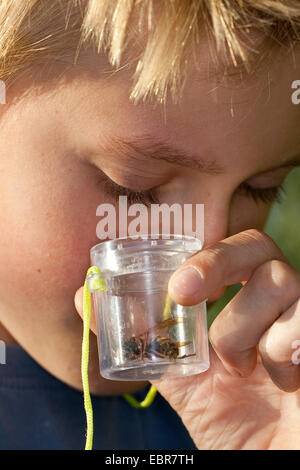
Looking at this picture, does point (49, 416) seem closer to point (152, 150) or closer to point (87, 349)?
point (87, 349)

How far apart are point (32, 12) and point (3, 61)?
112mm

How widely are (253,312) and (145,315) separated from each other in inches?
8.8

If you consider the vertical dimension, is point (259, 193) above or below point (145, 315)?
above

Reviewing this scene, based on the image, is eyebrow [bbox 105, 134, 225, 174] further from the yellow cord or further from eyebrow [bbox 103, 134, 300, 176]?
the yellow cord

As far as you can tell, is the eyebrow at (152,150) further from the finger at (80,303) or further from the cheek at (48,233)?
the finger at (80,303)

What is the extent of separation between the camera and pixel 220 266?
4.02 feet

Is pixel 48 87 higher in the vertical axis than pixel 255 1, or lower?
lower

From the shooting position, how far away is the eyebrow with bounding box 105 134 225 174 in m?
1.28

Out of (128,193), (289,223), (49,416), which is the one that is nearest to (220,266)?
(128,193)

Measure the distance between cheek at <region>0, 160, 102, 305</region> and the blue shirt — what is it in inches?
12.8

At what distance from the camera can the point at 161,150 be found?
1.29 m
